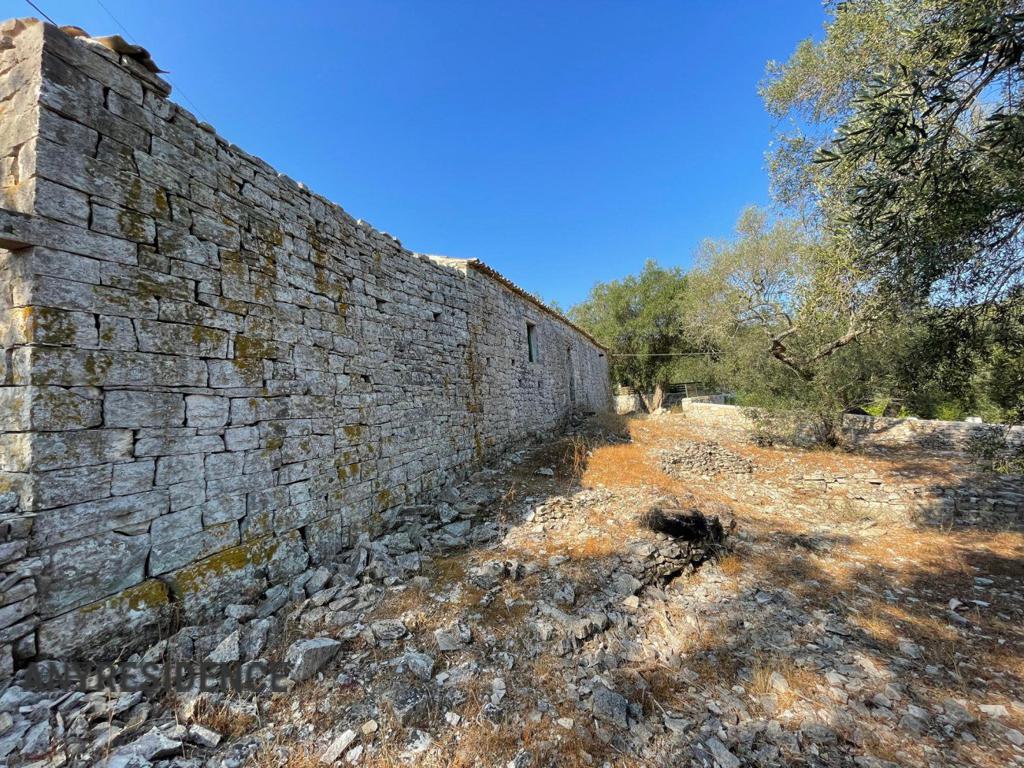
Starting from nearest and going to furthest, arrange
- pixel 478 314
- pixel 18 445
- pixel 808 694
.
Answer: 1. pixel 18 445
2. pixel 808 694
3. pixel 478 314

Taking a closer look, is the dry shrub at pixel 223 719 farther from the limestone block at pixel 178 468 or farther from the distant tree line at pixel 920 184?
the distant tree line at pixel 920 184

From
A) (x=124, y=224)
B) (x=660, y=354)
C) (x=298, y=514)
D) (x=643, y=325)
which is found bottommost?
(x=298, y=514)

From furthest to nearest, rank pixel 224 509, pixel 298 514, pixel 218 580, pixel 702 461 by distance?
pixel 702 461
pixel 298 514
pixel 224 509
pixel 218 580

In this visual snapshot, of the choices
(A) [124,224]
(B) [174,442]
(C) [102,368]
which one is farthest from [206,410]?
(A) [124,224]

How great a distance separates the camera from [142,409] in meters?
2.69

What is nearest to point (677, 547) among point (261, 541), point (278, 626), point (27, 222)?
point (278, 626)

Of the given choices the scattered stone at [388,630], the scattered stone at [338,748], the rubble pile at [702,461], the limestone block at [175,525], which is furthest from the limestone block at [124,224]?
the rubble pile at [702,461]

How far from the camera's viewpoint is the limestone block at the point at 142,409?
2.54 meters

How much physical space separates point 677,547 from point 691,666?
1649 millimetres

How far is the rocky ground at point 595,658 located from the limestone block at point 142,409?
4.77 feet

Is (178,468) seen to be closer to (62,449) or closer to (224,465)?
(224,465)

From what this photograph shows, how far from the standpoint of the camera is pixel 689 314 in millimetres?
13914

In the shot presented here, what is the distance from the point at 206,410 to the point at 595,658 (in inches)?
139

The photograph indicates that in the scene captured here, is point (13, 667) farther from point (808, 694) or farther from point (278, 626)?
point (808, 694)
